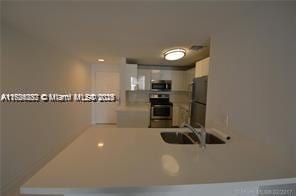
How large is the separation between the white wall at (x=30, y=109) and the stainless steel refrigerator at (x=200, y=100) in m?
2.53

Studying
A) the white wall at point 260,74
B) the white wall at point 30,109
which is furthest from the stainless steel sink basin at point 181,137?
the white wall at point 30,109

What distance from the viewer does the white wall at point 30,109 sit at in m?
2.24

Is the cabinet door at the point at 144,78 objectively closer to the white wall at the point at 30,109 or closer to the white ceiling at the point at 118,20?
the white wall at the point at 30,109

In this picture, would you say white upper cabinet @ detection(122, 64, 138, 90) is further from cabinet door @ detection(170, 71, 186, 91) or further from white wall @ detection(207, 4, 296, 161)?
white wall @ detection(207, 4, 296, 161)

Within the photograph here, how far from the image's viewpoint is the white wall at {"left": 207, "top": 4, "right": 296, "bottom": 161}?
4.14 feet

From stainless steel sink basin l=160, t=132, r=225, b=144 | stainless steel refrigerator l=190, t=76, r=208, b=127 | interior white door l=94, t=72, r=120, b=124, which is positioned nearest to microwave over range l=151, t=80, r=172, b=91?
interior white door l=94, t=72, r=120, b=124

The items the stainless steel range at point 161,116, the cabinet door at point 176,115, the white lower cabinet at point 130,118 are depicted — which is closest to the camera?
the white lower cabinet at point 130,118

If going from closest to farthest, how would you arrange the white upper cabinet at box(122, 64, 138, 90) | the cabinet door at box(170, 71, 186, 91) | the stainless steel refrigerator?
the stainless steel refrigerator → the white upper cabinet at box(122, 64, 138, 90) → the cabinet door at box(170, 71, 186, 91)

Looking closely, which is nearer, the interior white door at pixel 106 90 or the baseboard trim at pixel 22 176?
the baseboard trim at pixel 22 176

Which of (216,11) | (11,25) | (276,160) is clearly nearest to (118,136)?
(276,160)

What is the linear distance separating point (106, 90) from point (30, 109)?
340 cm

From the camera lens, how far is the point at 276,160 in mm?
1190

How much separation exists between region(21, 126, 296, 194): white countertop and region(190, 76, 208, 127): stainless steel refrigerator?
49.1 inches

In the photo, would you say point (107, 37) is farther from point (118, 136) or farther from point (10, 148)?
point (10, 148)
